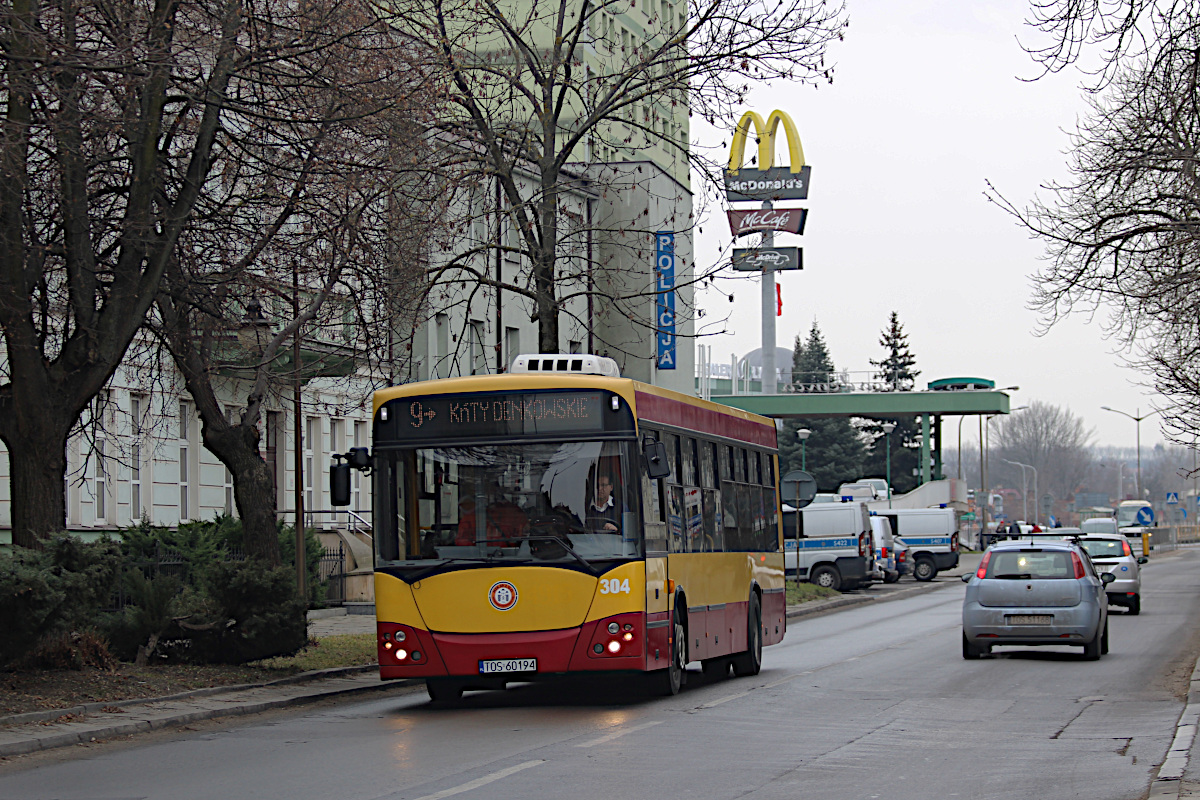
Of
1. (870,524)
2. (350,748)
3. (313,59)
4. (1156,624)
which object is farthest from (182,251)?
(870,524)

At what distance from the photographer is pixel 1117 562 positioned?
3347 cm

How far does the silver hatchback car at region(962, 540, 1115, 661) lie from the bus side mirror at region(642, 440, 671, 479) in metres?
8.03

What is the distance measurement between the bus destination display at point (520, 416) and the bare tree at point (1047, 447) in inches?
6454

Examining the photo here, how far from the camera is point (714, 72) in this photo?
24.3m

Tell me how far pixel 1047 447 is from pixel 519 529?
16735 cm

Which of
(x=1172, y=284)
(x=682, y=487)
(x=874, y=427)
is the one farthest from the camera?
(x=874, y=427)

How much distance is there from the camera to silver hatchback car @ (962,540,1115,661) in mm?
21078

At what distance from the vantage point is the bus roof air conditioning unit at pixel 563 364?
16266mm

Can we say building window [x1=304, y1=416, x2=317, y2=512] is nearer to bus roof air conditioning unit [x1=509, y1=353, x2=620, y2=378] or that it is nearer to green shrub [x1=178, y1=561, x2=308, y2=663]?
green shrub [x1=178, y1=561, x2=308, y2=663]

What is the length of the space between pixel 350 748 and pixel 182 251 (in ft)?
27.5

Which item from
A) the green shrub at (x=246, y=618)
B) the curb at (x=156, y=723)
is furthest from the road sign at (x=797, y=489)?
the green shrub at (x=246, y=618)

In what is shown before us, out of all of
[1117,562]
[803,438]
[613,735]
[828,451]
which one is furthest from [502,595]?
[828,451]

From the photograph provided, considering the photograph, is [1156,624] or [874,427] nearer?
[1156,624]

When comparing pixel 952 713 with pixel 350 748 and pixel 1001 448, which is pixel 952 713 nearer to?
pixel 350 748
